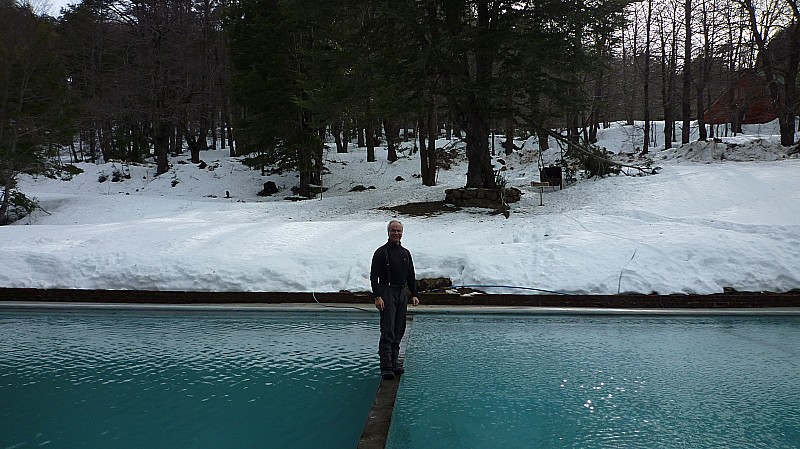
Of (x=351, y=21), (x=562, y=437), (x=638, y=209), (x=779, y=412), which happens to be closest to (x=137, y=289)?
(x=562, y=437)

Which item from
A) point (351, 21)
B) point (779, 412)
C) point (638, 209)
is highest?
point (351, 21)

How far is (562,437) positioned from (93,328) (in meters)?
7.34

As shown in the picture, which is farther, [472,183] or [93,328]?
[472,183]

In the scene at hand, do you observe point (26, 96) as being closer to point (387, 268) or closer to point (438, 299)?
point (438, 299)

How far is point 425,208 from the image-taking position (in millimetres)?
17531

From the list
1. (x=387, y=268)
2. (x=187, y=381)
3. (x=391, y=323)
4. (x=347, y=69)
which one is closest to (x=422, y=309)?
(x=391, y=323)

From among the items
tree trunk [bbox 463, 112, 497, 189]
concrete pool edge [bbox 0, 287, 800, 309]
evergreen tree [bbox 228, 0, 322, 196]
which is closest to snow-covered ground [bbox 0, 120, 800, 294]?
concrete pool edge [bbox 0, 287, 800, 309]

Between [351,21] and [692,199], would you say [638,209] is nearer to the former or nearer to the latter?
[692,199]

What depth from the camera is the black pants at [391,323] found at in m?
6.02

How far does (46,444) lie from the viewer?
4.59 metres

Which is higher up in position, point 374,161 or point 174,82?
point 174,82

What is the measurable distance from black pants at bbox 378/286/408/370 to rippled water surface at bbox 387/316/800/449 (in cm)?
32

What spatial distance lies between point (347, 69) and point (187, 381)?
48.1 ft

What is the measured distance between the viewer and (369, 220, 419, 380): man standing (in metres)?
6.00
